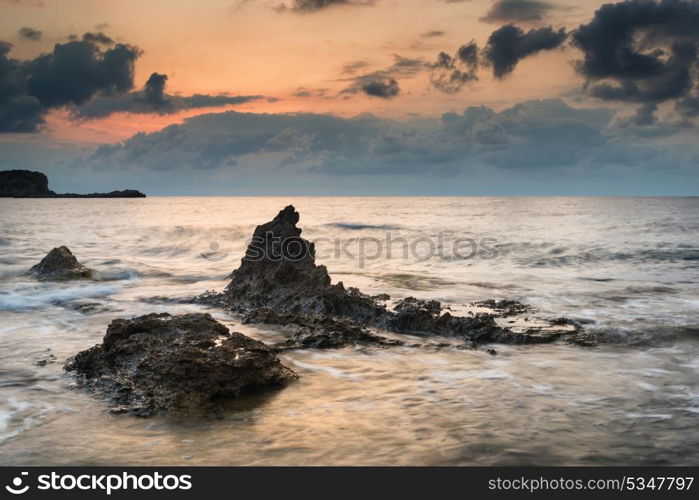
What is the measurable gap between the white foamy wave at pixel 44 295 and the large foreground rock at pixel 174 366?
5646 millimetres

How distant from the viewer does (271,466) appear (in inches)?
177

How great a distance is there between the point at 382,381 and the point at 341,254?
19393 millimetres

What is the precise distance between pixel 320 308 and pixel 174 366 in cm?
420

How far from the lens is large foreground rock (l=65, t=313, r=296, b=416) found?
5719 mm

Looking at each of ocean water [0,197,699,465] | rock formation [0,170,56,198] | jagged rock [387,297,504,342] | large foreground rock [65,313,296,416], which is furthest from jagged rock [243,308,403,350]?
rock formation [0,170,56,198]

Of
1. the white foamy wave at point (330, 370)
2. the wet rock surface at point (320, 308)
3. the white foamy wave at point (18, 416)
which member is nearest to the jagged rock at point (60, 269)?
the wet rock surface at point (320, 308)

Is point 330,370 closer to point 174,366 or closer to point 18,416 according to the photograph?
point 174,366

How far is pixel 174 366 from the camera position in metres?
5.99

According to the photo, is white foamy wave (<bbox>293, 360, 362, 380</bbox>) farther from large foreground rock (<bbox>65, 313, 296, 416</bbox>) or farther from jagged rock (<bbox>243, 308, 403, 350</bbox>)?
jagged rock (<bbox>243, 308, 403, 350</bbox>)

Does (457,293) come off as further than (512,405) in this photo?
Yes
